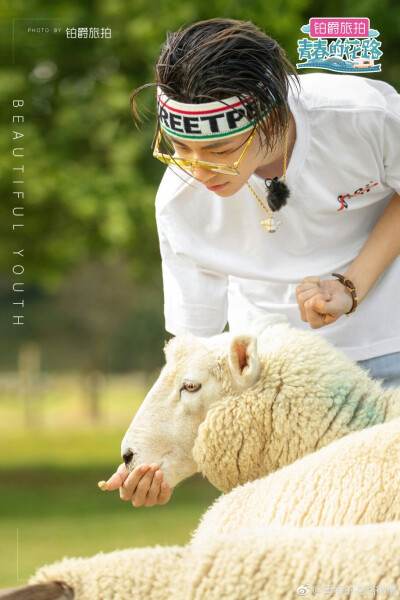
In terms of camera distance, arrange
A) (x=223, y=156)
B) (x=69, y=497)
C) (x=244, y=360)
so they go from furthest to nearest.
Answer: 1. (x=69, y=497)
2. (x=244, y=360)
3. (x=223, y=156)

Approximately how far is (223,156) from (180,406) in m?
0.71

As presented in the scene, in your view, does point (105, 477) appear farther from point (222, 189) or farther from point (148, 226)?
point (222, 189)

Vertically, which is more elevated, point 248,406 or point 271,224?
point 271,224

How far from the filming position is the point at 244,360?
2385 mm

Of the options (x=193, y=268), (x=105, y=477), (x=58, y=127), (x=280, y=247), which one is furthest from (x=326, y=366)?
(x=105, y=477)

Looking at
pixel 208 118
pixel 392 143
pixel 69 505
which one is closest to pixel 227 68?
pixel 208 118

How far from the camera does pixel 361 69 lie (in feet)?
10.2

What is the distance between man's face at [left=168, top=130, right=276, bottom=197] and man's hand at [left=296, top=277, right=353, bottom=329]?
1.09 ft

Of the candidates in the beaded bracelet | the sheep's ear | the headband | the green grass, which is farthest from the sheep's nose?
the green grass

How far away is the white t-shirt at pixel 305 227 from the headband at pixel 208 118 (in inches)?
12.5

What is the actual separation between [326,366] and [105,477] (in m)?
9.86

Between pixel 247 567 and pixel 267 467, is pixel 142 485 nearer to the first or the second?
pixel 267 467

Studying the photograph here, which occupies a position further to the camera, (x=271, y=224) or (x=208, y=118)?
(x=271, y=224)

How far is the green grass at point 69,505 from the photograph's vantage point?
350 inches
